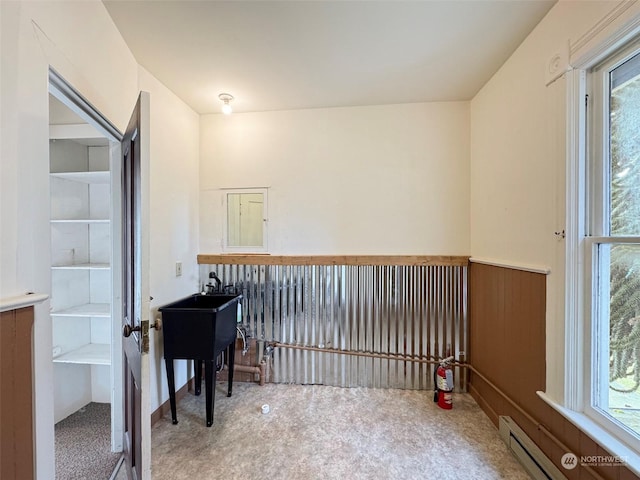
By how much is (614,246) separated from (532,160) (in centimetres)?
63

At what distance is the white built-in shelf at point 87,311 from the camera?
1856mm

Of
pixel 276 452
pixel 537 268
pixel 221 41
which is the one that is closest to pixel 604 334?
pixel 537 268

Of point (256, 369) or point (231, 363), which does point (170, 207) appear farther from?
point (256, 369)

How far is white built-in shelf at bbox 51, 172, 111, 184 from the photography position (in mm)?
1931

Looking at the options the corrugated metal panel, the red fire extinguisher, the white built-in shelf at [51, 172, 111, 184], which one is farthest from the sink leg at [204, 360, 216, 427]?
the red fire extinguisher

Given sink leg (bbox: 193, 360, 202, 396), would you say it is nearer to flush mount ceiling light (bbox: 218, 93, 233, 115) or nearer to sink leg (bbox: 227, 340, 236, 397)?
sink leg (bbox: 227, 340, 236, 397)

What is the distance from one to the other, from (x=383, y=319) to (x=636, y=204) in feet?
5.76

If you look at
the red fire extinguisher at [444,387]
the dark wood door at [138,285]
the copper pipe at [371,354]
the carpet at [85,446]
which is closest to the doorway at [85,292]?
the carpet at [85,446]

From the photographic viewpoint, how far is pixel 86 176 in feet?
6.58

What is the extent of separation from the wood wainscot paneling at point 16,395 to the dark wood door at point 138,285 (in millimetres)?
345

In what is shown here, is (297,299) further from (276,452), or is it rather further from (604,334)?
(604,334)

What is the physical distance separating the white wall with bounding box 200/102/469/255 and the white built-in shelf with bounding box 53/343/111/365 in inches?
43.3

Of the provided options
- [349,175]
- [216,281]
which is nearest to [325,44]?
[349,175]

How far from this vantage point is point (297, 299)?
2.52m
